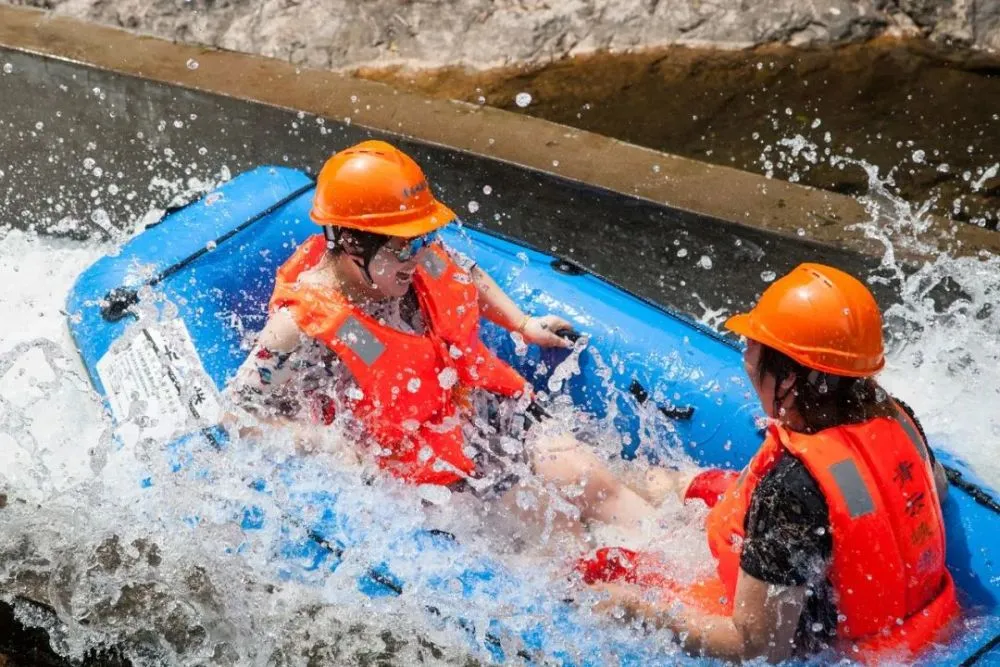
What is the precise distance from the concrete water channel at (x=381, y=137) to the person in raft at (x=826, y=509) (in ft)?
5.91

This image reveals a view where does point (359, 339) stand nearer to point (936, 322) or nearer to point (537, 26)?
point (936, 322)

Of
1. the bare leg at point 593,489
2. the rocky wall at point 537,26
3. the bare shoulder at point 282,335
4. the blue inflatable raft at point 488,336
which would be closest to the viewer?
the blue inflatable raft at point 488,336

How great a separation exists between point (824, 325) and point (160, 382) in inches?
79.0

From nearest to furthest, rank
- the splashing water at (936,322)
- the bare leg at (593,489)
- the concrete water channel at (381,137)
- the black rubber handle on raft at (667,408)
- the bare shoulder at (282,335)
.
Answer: the bare shoulder at (282,335) < the bare leg at (593,489) < the black rubber handle on raft at (667,408) < the splashing water at (936,322) < the concrete water channel at (381,137)

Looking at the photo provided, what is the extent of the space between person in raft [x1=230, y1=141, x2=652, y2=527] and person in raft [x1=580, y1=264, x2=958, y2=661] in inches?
29.0

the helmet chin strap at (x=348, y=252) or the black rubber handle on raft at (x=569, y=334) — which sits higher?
the helmet chin strap at (x=348, y=252)

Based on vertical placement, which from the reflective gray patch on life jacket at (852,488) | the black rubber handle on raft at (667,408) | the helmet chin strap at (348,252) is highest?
the helmet chin strap at (348,252)

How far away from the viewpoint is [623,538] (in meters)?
3.19

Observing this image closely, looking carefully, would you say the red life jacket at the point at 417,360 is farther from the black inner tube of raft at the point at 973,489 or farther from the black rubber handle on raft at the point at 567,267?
the black inner tube of raft at the point at 973,489

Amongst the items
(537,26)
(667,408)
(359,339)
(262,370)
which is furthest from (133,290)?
(537,26)

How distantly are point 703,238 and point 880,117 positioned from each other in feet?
5.79

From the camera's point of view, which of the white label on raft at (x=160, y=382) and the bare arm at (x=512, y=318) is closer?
the white label on raft at (x=160, y=382)

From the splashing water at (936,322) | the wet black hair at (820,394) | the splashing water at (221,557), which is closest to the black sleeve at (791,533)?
the wet black hair at (820,394)

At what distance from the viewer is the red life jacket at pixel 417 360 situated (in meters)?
3.08
